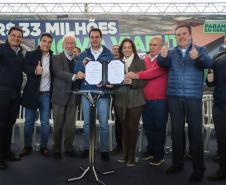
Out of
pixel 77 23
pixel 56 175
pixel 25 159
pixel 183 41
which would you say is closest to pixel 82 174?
pixel 56 175

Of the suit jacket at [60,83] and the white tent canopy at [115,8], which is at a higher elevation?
the white tent canopy at [115,8]

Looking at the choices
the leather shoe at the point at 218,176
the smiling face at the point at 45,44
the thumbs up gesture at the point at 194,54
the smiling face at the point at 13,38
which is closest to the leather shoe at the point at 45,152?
the smiling face at the point at 45,44

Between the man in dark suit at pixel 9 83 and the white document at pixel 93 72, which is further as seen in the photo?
the man in dark suit at pixel 9 83

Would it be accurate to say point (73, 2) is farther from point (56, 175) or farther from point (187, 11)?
point (56, 175)

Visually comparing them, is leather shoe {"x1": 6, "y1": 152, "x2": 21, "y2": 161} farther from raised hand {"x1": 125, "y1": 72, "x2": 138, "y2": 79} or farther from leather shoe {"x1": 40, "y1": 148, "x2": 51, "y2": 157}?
raised hand {"x1": 125, "y1": 72, "x2": 138, "y2": 79}

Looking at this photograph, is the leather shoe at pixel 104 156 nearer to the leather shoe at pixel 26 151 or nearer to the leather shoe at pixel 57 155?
the leather shoe at pixel 57 155

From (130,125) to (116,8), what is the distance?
3936 mm

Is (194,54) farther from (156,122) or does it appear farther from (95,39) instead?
Answer: (95,39)

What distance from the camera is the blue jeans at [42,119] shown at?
14.5 ft

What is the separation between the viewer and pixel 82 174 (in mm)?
3586

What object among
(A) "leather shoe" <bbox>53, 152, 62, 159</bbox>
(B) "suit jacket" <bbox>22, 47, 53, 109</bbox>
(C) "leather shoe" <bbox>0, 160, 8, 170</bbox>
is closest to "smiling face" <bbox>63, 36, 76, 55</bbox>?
(B) "suit jacket" <bbox>22, 47, 53, 109</bbox>

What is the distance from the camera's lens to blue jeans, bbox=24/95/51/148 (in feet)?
14.5

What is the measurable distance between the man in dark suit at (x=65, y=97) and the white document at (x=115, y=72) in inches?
34.3

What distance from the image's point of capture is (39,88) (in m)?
4.35
